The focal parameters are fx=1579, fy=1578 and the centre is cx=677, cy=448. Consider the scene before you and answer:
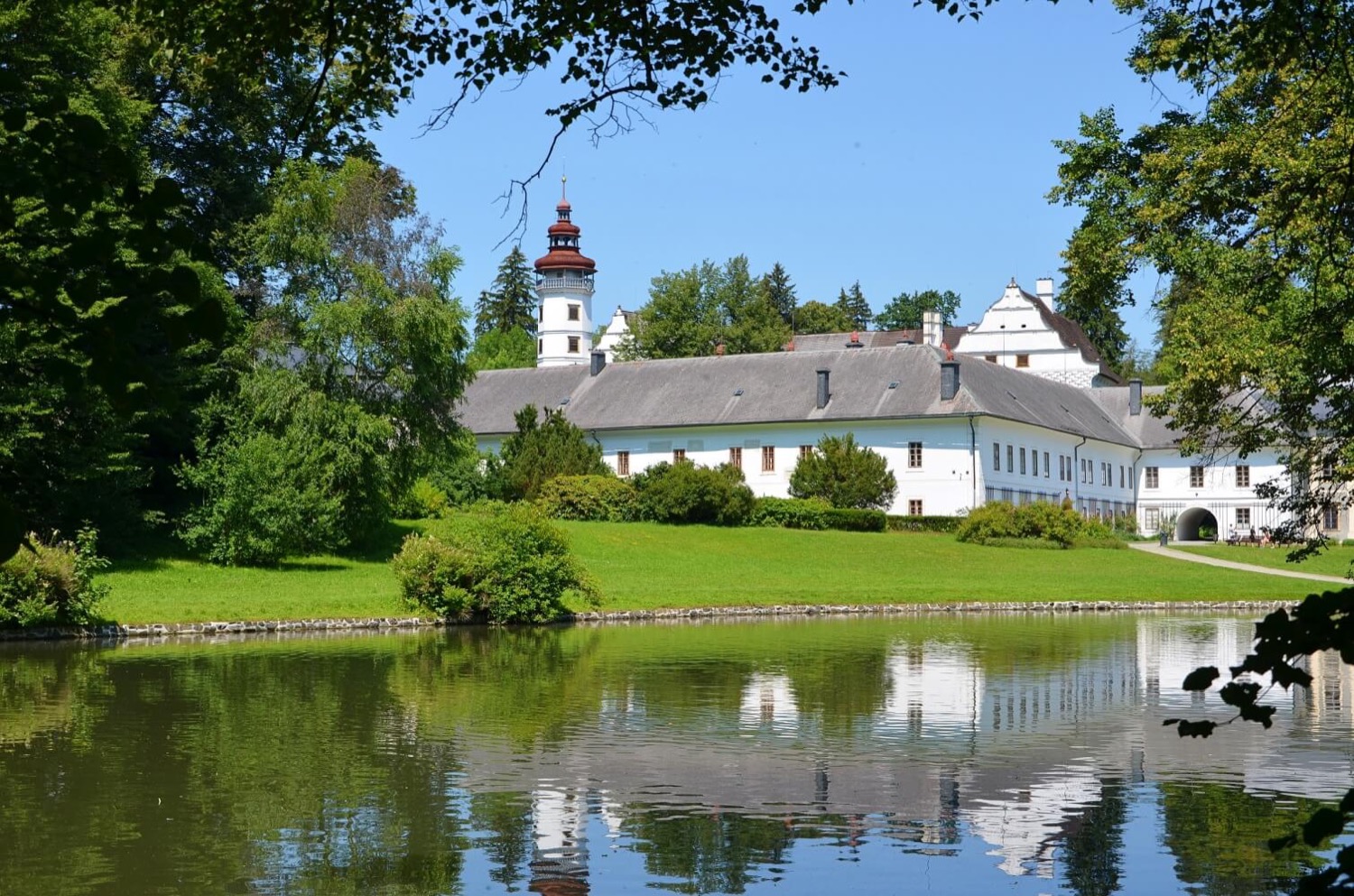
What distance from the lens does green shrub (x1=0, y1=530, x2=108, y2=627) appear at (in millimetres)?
26016

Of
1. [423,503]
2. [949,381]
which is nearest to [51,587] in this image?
[423,503]

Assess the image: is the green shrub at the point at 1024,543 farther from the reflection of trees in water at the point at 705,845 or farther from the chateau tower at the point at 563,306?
the chateau tower at the point at 563,306

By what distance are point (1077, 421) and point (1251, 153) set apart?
172ft

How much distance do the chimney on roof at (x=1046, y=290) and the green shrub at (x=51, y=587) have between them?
3154 inches

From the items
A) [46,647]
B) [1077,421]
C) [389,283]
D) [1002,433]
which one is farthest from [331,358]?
[1077,421]

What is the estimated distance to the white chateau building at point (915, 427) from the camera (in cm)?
6181

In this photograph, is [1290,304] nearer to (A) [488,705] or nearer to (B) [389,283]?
(A) [488,705]

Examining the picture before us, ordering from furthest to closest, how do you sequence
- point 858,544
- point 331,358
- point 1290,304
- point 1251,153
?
point 858,544, point 331,358, point 1251,153, point 1290,304

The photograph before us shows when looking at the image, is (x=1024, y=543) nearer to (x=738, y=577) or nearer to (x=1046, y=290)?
(x=738, y=577)

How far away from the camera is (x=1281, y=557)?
165 ft

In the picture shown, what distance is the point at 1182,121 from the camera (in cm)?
2256

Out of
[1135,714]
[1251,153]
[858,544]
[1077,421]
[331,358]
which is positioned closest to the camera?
[1135,714]

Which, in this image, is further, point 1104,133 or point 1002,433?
point 1002,433

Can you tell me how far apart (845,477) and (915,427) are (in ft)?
14.8
